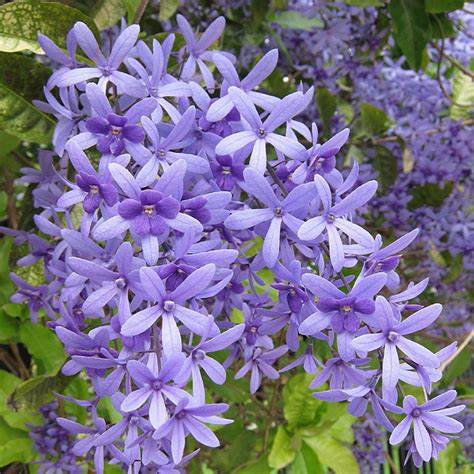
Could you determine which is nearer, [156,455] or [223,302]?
[156,455]

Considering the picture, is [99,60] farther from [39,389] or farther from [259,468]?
[259,468]

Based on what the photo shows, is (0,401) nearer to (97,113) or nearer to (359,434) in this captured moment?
(97,113)

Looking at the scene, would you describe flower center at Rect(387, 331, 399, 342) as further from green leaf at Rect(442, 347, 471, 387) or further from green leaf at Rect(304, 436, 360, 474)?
green leaf at Rect(442, 347, 471, 387)

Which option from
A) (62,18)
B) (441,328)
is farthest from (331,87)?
(62,18)

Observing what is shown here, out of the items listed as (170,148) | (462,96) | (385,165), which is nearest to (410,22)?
(385,165)

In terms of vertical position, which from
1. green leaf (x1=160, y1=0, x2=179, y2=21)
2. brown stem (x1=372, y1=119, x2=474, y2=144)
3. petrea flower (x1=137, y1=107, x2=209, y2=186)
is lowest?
brown stem (x1=372, y1=119, x2=474, y2=144)

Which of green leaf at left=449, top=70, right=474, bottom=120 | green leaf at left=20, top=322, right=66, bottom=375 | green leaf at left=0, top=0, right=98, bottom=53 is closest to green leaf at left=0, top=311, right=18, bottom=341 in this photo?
green leaf at left=20, top=322, right=66, bottom=375

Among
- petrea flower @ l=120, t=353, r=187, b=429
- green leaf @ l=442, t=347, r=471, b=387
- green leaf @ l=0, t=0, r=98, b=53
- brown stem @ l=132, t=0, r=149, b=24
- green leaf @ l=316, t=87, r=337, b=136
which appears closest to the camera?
petrea flower @ l=120, t=353, r=187, b=429
